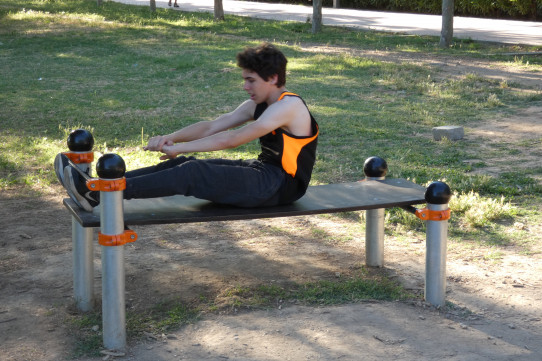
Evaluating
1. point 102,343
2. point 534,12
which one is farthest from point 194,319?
point 534,12

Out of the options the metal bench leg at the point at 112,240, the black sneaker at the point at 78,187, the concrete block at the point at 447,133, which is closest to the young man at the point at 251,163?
the black sneaker at the point at 78,187

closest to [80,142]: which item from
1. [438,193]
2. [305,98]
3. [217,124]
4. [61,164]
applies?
[61,164]

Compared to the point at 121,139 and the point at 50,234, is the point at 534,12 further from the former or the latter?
the point at 50,234

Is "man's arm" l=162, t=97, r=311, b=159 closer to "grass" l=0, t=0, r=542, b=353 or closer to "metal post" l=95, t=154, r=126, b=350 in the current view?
"metal post" l=95, t=154, r=126, b=350

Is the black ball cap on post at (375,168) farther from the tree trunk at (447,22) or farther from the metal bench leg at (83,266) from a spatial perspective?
the tree trunk at (447,22)

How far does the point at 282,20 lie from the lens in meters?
21.6

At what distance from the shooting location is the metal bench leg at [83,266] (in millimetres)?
4105

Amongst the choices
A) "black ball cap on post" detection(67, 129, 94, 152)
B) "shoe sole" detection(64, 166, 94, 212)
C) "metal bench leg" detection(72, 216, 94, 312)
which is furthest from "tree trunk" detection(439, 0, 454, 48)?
"shoe sole" detection(64, 166, 94, 212)

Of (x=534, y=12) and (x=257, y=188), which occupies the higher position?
(x=534, y=12)

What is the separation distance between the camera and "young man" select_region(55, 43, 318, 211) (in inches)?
155

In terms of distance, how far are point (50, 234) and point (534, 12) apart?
20715 millimetres

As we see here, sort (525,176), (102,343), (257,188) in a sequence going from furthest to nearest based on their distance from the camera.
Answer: (525,176) < (257,188) < (102,343)

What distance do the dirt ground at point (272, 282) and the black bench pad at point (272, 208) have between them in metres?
0.58

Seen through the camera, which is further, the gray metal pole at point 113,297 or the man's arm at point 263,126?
the man's arm at point 263,126
